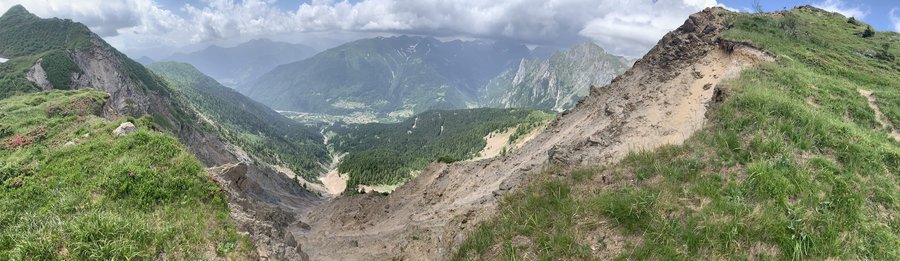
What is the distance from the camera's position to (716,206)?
1367 cm

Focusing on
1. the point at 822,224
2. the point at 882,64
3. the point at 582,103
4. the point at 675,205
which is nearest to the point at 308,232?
the point at 582,103

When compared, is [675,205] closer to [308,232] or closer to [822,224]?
[822,224]

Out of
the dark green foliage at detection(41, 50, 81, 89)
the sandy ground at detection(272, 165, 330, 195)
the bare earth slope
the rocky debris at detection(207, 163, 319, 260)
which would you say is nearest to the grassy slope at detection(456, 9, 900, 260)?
the bare earth slope

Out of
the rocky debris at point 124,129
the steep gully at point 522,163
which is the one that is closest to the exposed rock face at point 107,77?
the steep gully at point 522,163

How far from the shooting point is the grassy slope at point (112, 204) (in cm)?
1286

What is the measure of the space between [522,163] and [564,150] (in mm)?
16758

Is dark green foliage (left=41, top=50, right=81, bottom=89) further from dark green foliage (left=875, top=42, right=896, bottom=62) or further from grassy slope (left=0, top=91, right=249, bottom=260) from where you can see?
dark green foliage (left=875, top=42, right=896, bottom=62)

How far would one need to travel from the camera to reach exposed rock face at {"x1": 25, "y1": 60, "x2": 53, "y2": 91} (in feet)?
287

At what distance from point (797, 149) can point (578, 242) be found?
11098 millimetres

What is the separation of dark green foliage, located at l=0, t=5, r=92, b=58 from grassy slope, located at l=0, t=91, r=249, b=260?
487 ft

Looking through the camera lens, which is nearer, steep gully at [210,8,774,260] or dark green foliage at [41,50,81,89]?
steep gully at [210,8,774,260]

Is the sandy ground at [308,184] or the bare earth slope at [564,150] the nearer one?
the bare earth slope at [564,150]

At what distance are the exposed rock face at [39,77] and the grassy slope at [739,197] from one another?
376 ft

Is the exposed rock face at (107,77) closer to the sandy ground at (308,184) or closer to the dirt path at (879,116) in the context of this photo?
the sandy ground at (308,184)
